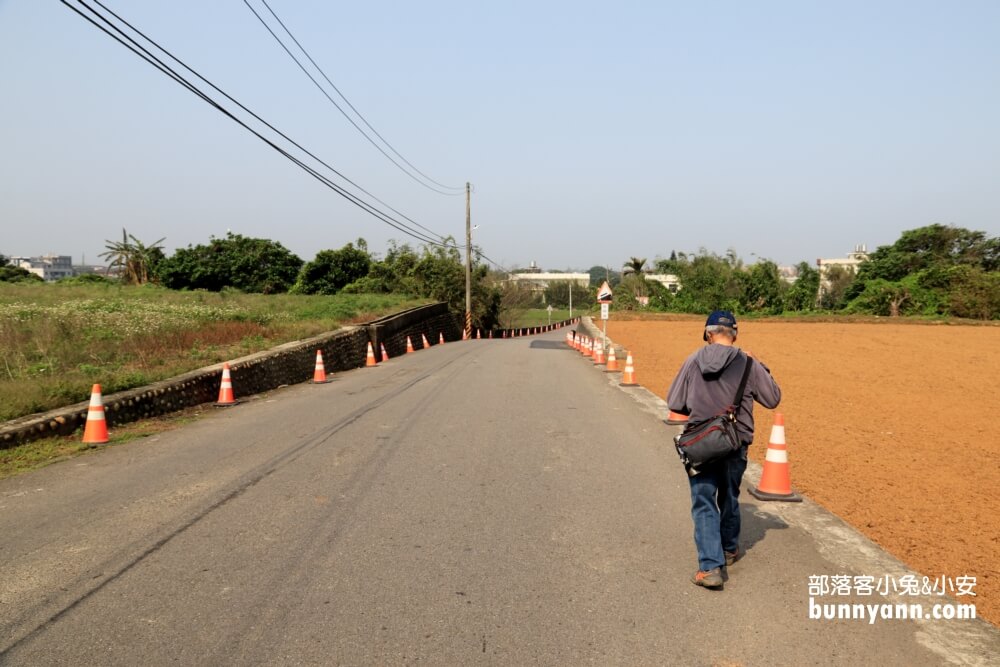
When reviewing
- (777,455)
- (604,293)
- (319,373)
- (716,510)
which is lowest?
(319,373)

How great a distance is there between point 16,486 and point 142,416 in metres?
4.06

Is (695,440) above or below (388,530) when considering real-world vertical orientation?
above

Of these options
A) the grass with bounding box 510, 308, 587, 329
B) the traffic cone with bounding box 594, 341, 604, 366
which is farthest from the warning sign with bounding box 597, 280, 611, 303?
the grass with bounding box 510, 308, 587, 329

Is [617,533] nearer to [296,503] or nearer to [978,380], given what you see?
[296,503]

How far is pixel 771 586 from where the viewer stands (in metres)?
4.54

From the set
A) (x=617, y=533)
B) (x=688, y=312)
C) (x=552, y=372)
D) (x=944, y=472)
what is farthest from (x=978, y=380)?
(x=688, y=312)

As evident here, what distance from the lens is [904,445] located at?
9.73 metres

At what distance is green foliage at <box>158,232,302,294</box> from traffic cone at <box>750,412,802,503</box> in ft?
176

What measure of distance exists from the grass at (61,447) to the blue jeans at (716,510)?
22.8 feet

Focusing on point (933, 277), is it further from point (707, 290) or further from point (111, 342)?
point (111, 342)

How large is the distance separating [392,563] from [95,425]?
246 inches

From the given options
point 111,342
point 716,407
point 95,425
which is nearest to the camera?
point 716,407

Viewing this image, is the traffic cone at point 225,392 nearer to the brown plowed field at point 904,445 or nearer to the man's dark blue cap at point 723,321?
the brown plowed field at point 904,445

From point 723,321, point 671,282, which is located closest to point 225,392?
point 723,321
